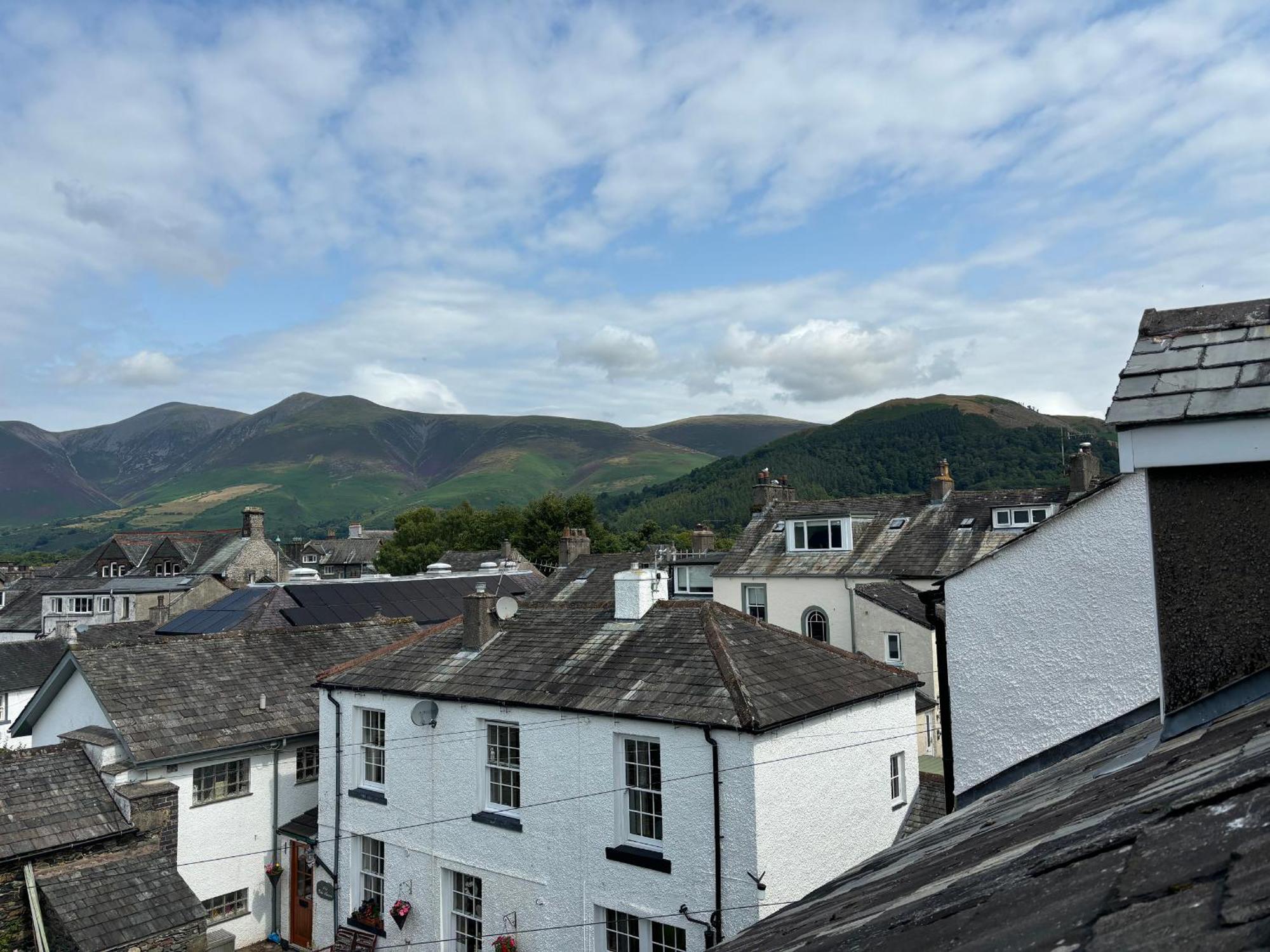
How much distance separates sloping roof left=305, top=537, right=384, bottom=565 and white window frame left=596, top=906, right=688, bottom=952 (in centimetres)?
9177

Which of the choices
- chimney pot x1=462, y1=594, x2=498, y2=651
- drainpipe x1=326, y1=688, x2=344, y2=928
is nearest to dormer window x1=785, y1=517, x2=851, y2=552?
chimney pot x1=462, y1=594, x2=498, y2=651

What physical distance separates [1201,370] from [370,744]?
1665cm

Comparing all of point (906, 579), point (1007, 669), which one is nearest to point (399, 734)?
point (1007, 669)

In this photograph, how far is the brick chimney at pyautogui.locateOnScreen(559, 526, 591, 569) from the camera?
155 feet

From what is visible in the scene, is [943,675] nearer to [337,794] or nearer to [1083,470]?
[337,794]

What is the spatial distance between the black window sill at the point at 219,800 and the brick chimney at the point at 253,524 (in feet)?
164

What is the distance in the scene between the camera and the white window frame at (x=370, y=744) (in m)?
17.1

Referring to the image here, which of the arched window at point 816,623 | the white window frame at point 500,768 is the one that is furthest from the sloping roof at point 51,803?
the arched window at point 816,623

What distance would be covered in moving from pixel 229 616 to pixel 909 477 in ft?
425

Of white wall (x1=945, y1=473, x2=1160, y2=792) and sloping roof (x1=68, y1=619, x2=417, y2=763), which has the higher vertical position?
white wall (x1=945, y1=473, x2=1160, y2=792)

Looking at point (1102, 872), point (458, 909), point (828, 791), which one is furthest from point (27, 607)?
point (1102, 872)

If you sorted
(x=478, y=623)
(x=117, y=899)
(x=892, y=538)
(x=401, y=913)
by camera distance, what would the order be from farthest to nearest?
(x=892, y=538)
(x=478, y=623)
(x=401, y=913)
(x=117, y=899)

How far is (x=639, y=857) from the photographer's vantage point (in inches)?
508

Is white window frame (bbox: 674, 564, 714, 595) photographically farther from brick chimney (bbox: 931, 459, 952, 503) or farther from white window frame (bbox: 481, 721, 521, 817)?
white window frame (bbox: 481, 721, 521, 817)
